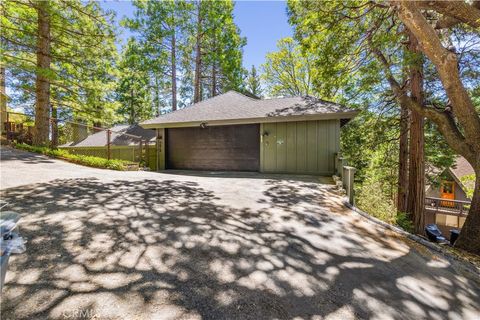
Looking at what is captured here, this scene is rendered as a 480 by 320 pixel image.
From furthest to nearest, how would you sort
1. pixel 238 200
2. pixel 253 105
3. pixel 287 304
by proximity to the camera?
pixel 253 105 → pixel 238 200 → pixel 287 304

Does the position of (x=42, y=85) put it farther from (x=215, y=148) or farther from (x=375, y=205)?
(x=375, y=205)

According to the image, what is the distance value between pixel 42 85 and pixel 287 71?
1798 cm

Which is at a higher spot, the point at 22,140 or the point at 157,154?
the point at 22,140

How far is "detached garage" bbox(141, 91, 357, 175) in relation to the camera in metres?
8.16

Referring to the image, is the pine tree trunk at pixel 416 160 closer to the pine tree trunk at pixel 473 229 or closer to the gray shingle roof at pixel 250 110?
the gray shingle roof at pixel 250 110

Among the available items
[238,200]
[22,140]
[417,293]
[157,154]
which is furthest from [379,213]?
[22,140]

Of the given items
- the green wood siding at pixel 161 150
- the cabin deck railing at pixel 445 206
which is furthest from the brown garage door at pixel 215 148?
the cabin deck railing at pixel 445 206

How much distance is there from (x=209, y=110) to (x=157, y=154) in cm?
336

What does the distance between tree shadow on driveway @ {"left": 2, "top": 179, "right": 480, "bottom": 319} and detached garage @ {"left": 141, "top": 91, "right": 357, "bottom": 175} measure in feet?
16.0

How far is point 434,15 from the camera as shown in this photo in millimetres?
6879

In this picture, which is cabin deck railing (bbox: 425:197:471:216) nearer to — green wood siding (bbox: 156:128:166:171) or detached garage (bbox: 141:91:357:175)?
detached garage (bbox: 141:91:357:175)

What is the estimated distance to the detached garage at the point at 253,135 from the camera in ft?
26.8

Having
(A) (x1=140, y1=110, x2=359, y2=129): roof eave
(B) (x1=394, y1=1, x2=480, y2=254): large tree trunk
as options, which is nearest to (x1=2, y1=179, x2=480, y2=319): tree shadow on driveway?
(B) (x1=394, y1=1, x2=480, y2=254): large tree trunk

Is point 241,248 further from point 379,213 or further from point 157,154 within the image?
point 157,154
